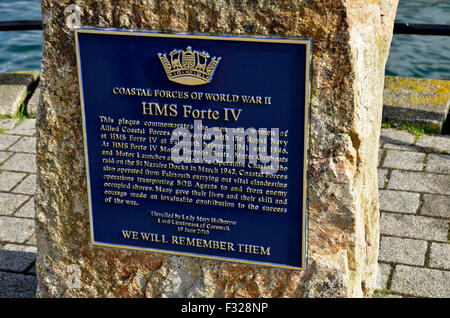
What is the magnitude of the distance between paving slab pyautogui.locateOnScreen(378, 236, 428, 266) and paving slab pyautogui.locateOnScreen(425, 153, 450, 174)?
0.99m

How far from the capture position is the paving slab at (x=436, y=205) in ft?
13.6

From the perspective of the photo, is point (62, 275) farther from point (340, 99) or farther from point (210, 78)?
point (340, 99)

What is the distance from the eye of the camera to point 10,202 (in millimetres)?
4371

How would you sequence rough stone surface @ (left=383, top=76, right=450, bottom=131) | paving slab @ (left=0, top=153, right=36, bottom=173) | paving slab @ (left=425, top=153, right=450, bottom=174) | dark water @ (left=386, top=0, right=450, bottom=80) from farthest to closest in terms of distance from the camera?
dark water @ (left=386, top=0, right=450, bottom=80) < rough stone surface @ (left=383, top=76, right=450, bottom=131) < paving slab @ (left=0, top=153, right=36, bottom=173) < paving slab @ (left=425, top=153, right=450, bottom=174)

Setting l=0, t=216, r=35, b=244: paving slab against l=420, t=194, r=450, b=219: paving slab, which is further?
l=420, t=194, r=450, b=219: paving slab

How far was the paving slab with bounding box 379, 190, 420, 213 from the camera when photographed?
4.21 metres

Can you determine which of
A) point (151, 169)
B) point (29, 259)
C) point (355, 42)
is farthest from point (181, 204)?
point (29, 259)

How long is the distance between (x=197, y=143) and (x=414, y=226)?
1.92 metres

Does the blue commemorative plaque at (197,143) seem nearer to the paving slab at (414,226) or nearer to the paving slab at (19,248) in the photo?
the paving slab at (19,248)

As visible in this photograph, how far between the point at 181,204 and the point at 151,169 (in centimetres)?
22

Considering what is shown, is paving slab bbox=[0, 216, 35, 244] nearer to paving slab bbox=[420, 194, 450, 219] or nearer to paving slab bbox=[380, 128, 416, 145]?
paving slab bbox=[420, 194, 450, 219]

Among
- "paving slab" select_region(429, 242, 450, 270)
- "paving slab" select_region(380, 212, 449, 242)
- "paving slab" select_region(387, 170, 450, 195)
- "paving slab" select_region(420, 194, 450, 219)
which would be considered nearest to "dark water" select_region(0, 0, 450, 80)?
"paving slab" select_region(387, 170, 450, 195)

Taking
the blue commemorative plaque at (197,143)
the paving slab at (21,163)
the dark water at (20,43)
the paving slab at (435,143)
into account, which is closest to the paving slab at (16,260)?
the blue commemorative plaque at (197,143)

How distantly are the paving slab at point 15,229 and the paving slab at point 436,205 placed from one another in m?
2.70
